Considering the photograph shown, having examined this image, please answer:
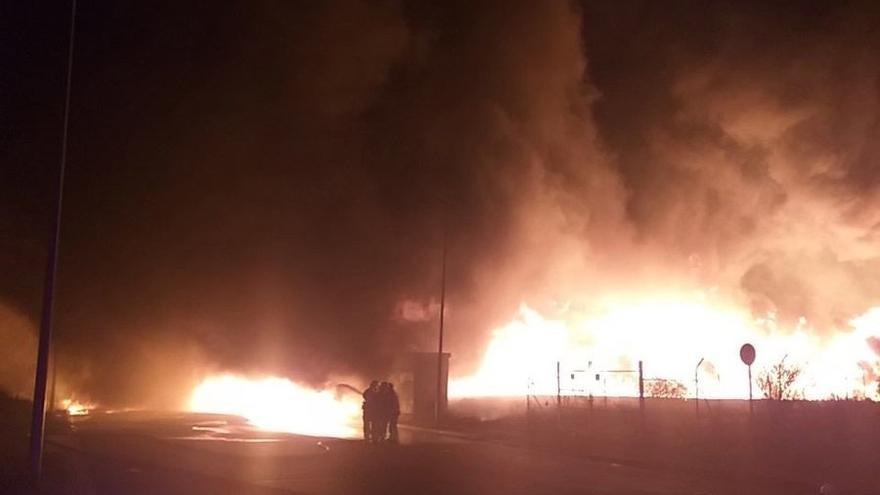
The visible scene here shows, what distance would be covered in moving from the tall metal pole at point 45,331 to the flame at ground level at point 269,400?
70.7ft

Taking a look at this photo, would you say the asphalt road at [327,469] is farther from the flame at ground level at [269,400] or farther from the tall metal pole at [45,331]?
the flame at ground level at [269,400]

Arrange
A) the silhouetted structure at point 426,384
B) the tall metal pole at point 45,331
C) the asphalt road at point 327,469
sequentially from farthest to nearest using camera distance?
1. the silhouetted structure at point 426,384
2. the asphalt road at point 327,469
3. the tall metal pole at point 45,331

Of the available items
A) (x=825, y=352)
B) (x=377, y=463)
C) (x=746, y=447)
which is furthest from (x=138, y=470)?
(x=825, y=352)

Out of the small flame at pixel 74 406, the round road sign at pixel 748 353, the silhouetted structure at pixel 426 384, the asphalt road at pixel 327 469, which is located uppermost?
the round road sign at pixel 748 353

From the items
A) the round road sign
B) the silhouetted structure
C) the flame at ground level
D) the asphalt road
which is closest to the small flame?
the flame at ground level

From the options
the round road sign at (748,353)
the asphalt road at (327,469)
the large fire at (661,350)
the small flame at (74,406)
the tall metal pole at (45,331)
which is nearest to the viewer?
the tall metal pole at (45,331)

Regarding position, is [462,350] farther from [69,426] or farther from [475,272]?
[69,426]

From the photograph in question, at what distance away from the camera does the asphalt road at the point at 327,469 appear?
45.9ft

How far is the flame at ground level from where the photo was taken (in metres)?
38.9

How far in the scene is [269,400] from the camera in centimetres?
4288

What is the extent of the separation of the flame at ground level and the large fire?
5.94 meters

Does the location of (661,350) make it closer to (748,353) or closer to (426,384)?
(426,384)

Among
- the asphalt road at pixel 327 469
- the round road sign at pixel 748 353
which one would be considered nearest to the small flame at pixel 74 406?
the asphalt road at pixel 327 469

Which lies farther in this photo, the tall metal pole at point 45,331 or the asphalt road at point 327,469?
the asphalt road at point 327,469
